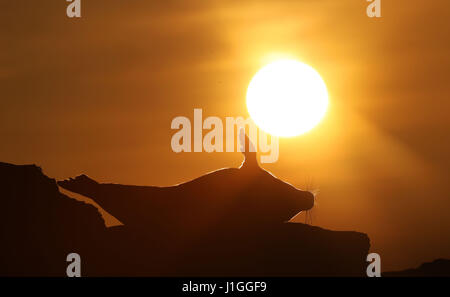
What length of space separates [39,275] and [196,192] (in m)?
7.05

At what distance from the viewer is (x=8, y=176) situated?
3038cm

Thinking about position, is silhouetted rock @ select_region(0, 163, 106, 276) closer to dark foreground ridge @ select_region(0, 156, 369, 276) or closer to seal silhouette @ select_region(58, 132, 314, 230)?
dark foreground ridge @ select_region(0, 156, 369, 276)

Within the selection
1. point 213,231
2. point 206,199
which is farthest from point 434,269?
point 206,199

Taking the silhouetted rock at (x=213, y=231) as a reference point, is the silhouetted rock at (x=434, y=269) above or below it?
below

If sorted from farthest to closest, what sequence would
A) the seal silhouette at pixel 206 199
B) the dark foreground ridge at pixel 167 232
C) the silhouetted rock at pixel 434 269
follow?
the silhouetted rock at pixel 434 269, the dark foreground ridge at pixel 167 232, the seal silhouette at pixel 206 199

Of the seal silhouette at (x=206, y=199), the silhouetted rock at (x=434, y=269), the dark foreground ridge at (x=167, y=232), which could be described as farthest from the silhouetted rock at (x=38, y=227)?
the silhouetted rock at (x=434, y=269)

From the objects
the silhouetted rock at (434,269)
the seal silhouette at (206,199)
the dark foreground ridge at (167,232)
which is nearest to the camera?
the seal silhouette at (206,199)

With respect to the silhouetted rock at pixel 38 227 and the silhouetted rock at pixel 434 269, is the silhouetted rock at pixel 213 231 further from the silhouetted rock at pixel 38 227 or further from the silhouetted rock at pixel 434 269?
the silhouetted rock at pixel 434 269

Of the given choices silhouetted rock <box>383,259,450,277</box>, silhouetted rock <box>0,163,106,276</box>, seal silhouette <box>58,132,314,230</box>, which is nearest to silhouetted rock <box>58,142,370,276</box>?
seal silhouette <box>58,132,314,230</box>
